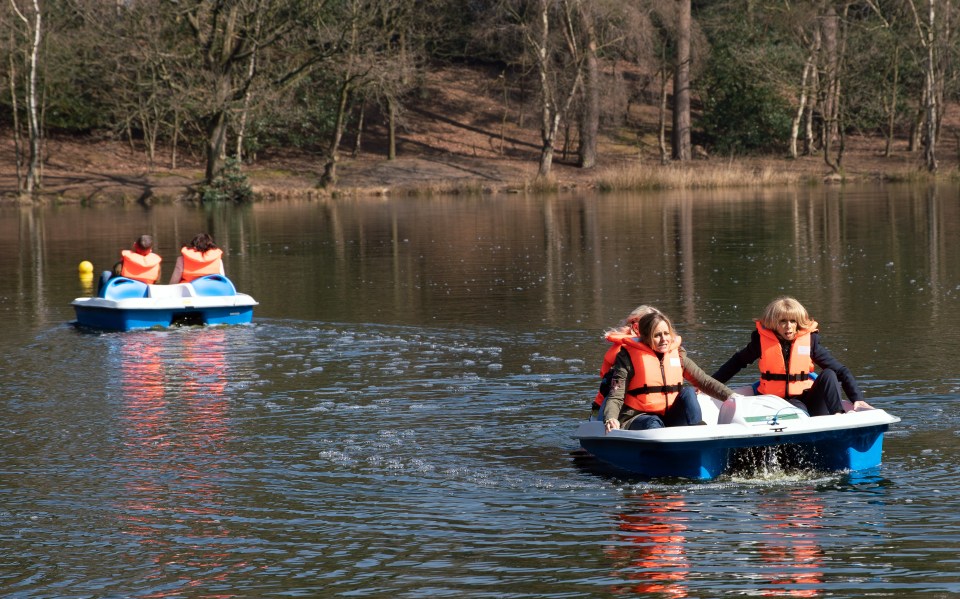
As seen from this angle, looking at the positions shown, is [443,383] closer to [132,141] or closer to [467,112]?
[132,141]

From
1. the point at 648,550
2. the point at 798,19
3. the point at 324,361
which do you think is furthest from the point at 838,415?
the point at 798,19

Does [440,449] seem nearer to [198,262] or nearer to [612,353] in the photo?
[612,353]

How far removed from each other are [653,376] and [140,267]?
9931 millimetres

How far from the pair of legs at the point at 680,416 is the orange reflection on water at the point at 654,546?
0.50 m

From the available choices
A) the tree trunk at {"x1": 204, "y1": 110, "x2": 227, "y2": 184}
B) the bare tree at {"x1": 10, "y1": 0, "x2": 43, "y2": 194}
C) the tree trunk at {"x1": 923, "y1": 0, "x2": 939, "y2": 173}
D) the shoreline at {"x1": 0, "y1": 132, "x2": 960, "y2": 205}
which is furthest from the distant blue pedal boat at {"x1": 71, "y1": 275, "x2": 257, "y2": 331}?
the tree trunk at {"x1": 923, "y1": 0, "x2": 939, "y2": 173}

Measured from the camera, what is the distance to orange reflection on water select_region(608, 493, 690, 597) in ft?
21.6

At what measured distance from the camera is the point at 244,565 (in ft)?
22.9

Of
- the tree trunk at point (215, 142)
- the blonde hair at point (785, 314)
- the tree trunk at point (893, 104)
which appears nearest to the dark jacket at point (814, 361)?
the blonde hair at point (785, 314)

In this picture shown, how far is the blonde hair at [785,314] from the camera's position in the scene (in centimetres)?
877

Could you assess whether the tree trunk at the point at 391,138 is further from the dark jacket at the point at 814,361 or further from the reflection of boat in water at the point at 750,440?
the reflection of boat in water at the point at 750,440

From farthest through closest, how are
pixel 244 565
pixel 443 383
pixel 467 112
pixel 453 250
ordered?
pixel 467 112 < pixel 453 250 < pixel 443 383 < pixel 244 565

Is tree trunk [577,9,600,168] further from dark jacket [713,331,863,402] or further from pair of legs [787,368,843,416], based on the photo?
pair of legs [787,368,843,416]

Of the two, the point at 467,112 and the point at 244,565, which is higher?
the point at 467,112

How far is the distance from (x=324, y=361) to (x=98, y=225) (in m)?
22.9
